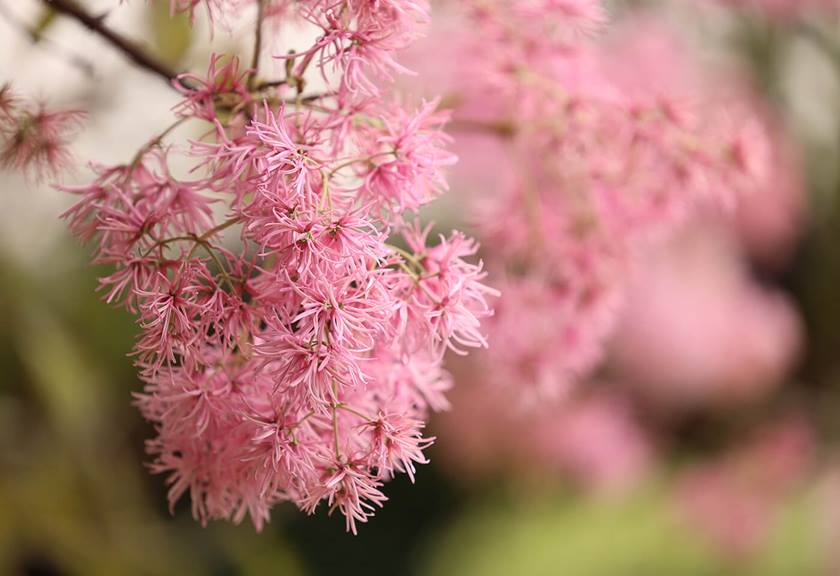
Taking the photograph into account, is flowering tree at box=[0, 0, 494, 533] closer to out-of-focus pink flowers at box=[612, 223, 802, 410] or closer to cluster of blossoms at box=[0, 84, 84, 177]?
cluster of blossoms at box=[0, 84, 84, 177]

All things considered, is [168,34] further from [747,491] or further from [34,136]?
[747,491]

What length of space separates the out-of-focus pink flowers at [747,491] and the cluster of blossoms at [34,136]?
815 mm

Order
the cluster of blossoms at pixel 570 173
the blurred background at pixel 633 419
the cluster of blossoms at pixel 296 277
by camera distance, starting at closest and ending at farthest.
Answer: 1. the cluster of blossoms at pixel 296 277
2. the cluster of blossoms at pixel 570 173
3. the blurred background at pixel 633 419

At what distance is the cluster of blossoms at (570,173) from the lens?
0.34 m

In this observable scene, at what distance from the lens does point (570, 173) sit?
1.20ft

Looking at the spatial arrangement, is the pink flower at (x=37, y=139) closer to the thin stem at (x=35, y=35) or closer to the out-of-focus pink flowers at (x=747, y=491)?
the thin stem at (x=35, y=35)

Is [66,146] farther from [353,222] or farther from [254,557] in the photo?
[254,557]

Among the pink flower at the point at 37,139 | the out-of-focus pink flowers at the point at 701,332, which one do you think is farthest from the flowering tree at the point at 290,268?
the out-of-focus pink flowers at the point at 701,332

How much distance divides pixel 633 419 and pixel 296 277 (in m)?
0.84

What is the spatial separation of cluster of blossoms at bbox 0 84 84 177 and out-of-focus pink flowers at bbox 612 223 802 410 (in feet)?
2.44

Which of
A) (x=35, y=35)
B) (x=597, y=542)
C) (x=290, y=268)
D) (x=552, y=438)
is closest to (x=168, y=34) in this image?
(x=35, y=35)

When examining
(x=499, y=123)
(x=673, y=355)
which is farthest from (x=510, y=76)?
(x=673, y=355)

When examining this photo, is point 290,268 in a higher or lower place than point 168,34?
lower

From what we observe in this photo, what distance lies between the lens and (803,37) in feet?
3.11
